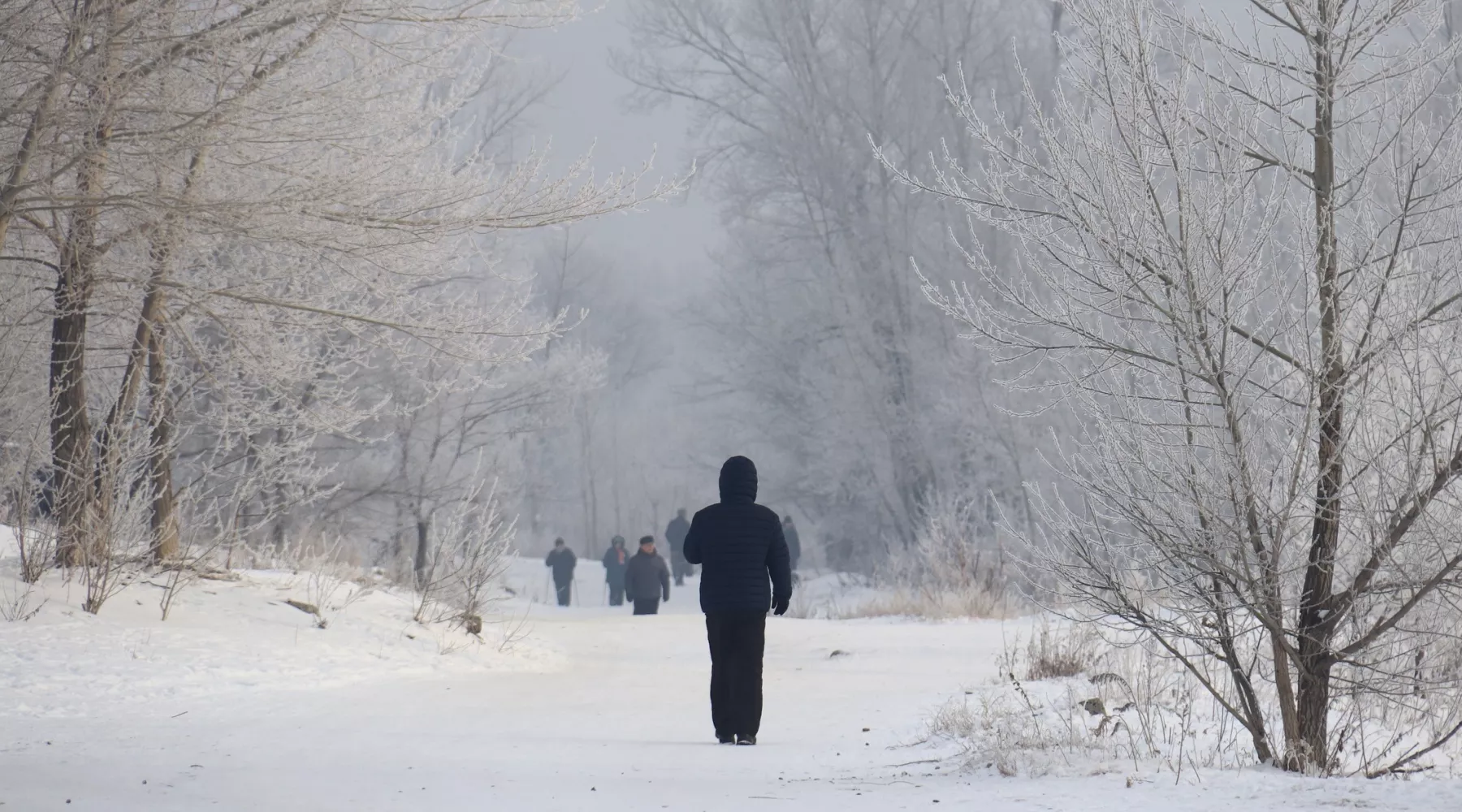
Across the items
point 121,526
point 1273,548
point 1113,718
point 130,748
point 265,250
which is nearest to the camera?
point 1273,548

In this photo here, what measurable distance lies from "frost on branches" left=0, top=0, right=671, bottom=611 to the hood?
3231 mm

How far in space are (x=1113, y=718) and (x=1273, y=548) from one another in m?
2.55

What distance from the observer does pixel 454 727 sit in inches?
283

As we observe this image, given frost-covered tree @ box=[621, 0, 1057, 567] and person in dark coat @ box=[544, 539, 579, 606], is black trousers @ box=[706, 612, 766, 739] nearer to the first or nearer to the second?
frost-covered tree @ box=[621, 0, 1057, 567]

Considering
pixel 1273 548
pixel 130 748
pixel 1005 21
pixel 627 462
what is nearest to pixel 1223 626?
pixel 1273 548

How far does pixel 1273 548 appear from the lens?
16.3ft

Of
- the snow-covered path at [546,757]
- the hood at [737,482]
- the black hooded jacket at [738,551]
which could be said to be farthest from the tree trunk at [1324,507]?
the hood at [737,482]

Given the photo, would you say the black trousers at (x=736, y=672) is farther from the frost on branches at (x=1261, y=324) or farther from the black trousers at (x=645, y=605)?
the black trousers at (x=645, y=605)

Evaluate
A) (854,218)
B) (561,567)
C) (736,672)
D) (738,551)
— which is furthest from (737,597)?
(854,218)

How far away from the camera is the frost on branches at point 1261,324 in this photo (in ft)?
16.3

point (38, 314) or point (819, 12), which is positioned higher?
point (819, 12)

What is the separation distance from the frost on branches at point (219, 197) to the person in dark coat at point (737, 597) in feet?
11.6

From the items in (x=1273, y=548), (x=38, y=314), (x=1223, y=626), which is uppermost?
(x=38, y=314)

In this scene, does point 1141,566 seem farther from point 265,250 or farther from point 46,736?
point 265,250
